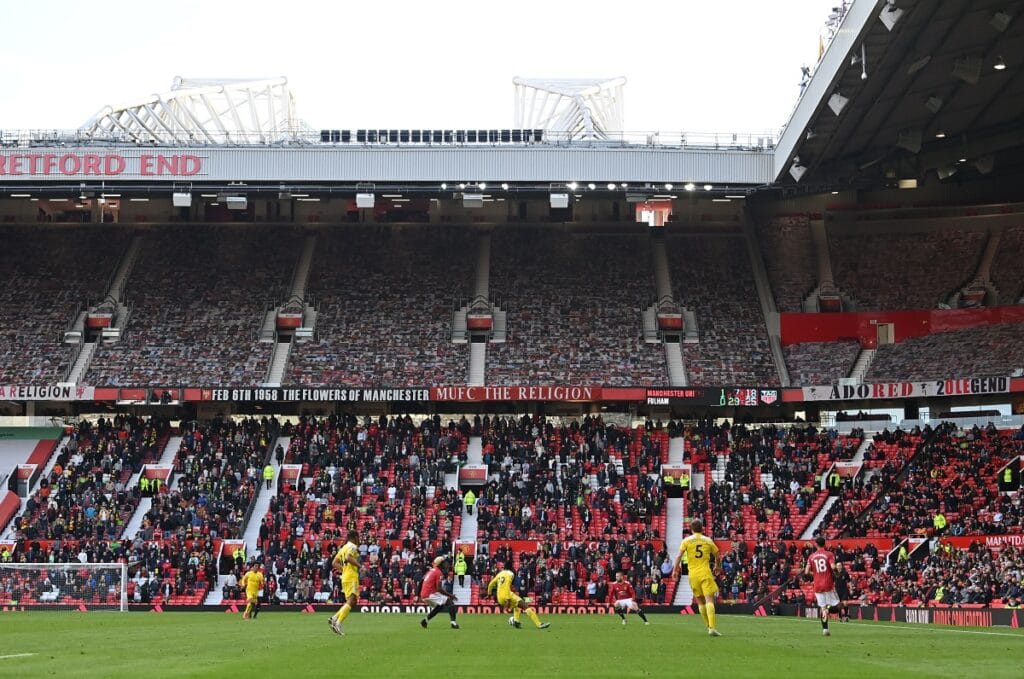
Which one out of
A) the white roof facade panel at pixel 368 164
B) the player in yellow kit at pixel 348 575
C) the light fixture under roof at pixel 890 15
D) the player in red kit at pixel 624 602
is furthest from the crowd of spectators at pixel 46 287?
the light fixture under roof at pixel 890 15

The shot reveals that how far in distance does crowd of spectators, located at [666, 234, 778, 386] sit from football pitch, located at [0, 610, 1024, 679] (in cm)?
3148

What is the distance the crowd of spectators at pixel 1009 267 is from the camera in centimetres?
6188

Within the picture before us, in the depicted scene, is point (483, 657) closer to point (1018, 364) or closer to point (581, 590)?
point (581, 590)

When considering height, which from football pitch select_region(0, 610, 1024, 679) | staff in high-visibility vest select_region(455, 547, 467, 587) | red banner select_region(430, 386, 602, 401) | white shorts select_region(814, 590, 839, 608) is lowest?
football pitch select_region(0, 610, 1024, 679)

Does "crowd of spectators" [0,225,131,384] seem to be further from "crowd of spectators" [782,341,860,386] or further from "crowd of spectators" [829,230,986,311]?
"crowd of spectators" [829,230,986,311]

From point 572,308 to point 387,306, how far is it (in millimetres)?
8617

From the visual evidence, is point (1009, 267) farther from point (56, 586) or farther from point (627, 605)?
point (56, 586)

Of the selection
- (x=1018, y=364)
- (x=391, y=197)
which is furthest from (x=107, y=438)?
(x=1018, y=364)

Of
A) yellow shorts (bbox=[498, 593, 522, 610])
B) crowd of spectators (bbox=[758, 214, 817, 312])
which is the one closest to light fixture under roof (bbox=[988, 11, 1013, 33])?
yellow shorts (bbox=[498, 593, 522, 610])

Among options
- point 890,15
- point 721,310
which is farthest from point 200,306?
point 890,15

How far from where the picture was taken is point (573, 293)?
218ft

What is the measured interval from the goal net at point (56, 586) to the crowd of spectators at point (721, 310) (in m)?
26.5

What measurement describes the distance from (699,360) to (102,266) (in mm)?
28837

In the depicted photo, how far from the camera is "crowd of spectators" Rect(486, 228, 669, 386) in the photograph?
2451 inches
